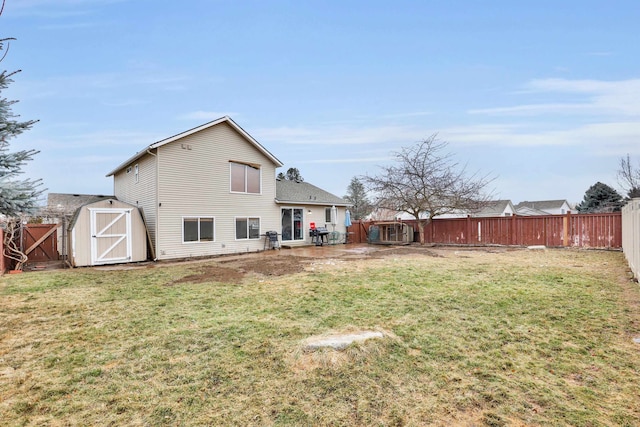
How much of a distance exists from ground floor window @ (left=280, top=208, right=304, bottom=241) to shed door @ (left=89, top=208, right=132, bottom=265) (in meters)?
7.32

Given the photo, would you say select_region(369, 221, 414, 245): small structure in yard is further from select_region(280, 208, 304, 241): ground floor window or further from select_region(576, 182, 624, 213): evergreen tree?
select_region(576, 182, 624, 213): evergreen tree

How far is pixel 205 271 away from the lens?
9.22m

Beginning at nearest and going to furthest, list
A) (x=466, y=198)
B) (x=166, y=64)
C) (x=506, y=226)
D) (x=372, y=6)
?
1. (x=372, y=6)
2. (x=166, y=64)
3. (x=506, y=226)
4. (x=466, y=198)

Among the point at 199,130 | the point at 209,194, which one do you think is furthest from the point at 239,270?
the point at 199,130

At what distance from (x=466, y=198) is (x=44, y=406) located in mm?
18048

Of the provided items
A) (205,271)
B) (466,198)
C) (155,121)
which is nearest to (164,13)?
(155,121)

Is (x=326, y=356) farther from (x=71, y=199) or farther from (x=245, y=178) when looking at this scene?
(x=71, y=199)

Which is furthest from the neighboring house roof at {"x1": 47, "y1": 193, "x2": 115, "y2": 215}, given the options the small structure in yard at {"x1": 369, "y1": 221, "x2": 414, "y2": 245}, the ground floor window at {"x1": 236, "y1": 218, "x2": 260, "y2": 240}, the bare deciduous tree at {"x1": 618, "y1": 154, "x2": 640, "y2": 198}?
the bare deciduous tree at {"x1": 618, "y1": 154, "x2": 640, "y2": 198}

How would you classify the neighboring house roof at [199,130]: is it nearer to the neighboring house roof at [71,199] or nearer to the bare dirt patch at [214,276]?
the neighboring house roof at [71,199]

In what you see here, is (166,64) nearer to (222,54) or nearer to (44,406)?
(222,54)

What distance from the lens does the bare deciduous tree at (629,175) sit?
19047 mm

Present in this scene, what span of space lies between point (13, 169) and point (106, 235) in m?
7.69

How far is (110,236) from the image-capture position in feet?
36.5

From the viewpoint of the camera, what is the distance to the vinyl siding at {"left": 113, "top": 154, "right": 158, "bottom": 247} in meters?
12.1
